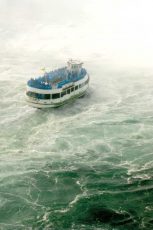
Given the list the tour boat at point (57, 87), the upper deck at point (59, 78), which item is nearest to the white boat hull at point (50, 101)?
the tour boat at point (57, 87)

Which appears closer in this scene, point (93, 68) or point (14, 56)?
point (93, 68)

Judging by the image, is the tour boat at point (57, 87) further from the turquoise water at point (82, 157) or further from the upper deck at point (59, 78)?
the turquoise water at point (82, 157)

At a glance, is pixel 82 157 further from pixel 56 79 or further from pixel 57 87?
pixel 56 79

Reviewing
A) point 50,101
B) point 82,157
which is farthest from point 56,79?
point 82,157

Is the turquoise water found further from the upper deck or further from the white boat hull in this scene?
the upper deck

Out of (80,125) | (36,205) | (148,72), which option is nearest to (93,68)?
(148,72)

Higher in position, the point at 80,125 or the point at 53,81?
the point at 53,81

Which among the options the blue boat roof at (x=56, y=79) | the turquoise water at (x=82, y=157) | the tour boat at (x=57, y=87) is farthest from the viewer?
the blue boat roof at (x=56, y=79)

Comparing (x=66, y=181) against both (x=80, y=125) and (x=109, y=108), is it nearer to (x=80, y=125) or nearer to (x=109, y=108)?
(x=80, y=125)
